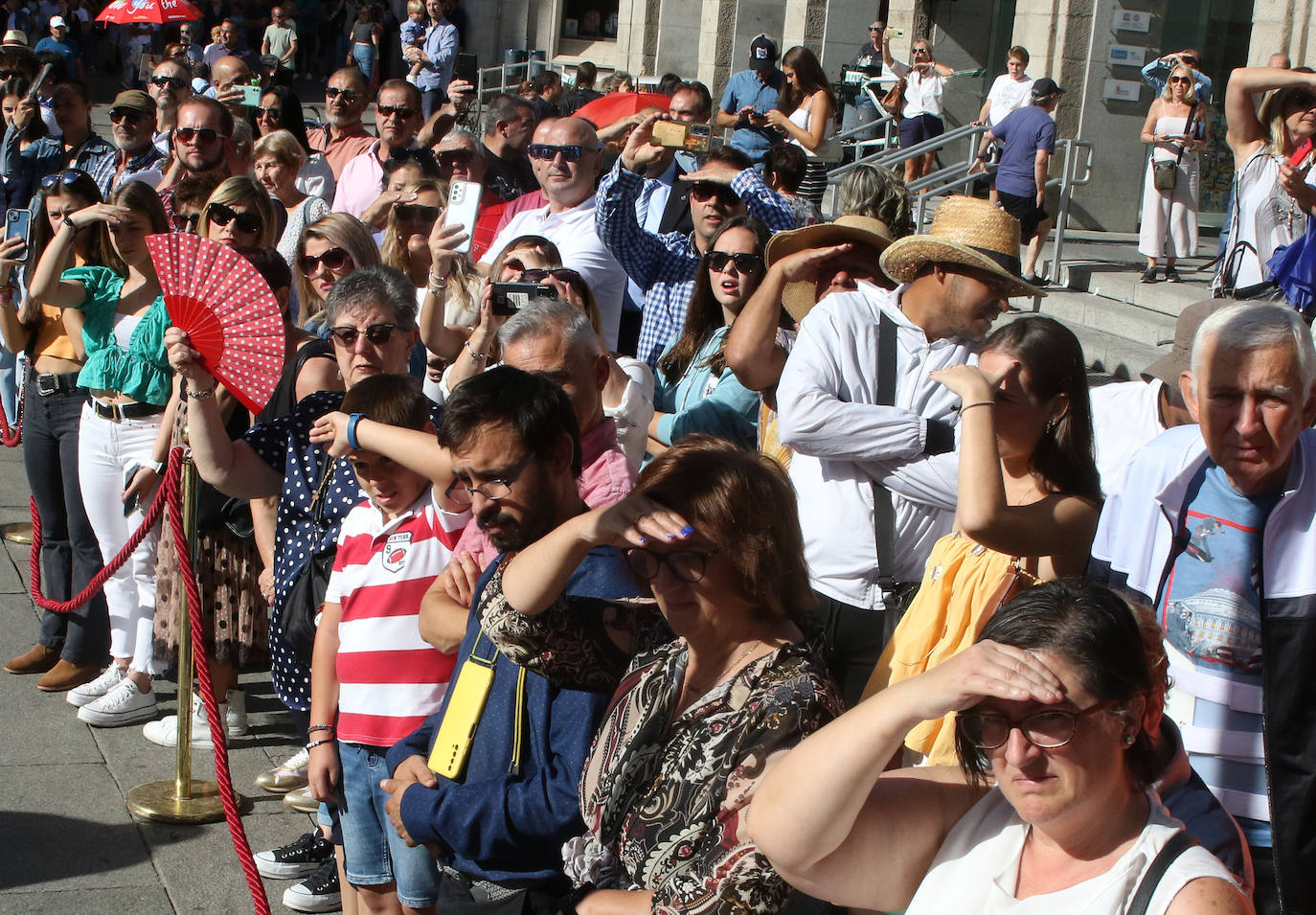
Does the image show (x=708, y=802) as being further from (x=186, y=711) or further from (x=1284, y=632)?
(x=186, y=711)

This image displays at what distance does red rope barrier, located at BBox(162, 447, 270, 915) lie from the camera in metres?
3.95

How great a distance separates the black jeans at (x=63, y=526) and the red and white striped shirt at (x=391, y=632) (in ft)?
9.31

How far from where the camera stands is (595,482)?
3.27 meters

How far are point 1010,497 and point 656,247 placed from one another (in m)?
3.00

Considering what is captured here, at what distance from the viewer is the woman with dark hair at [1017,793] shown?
1813mm

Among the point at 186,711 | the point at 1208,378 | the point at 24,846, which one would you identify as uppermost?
the point at 1208,378

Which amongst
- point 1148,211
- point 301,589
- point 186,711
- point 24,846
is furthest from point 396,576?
point 1148,211

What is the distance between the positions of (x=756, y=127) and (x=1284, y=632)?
24.4 feet

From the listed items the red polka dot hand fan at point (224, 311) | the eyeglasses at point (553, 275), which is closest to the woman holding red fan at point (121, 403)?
the red polka dot hand fan at point (224, 311)

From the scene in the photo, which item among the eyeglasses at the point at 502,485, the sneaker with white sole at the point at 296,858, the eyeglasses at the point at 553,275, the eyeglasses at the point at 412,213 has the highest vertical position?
the eyeglasses at the point at 412,213

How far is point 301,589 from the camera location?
154 inches

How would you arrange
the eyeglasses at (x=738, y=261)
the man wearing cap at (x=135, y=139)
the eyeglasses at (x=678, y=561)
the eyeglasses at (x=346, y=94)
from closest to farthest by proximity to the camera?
the eyeglasses at (x=678, y=561) < the eyeglasses at (x=738, y=261) < the man wearing cap at (x=135, y=139) < the eyeglasses at (x=346, y=94)

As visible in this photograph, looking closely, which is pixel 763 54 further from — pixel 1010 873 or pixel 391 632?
pixel 1010 873

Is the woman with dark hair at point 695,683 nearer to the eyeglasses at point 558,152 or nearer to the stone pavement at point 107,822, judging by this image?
the stone pavement at point 107,822
